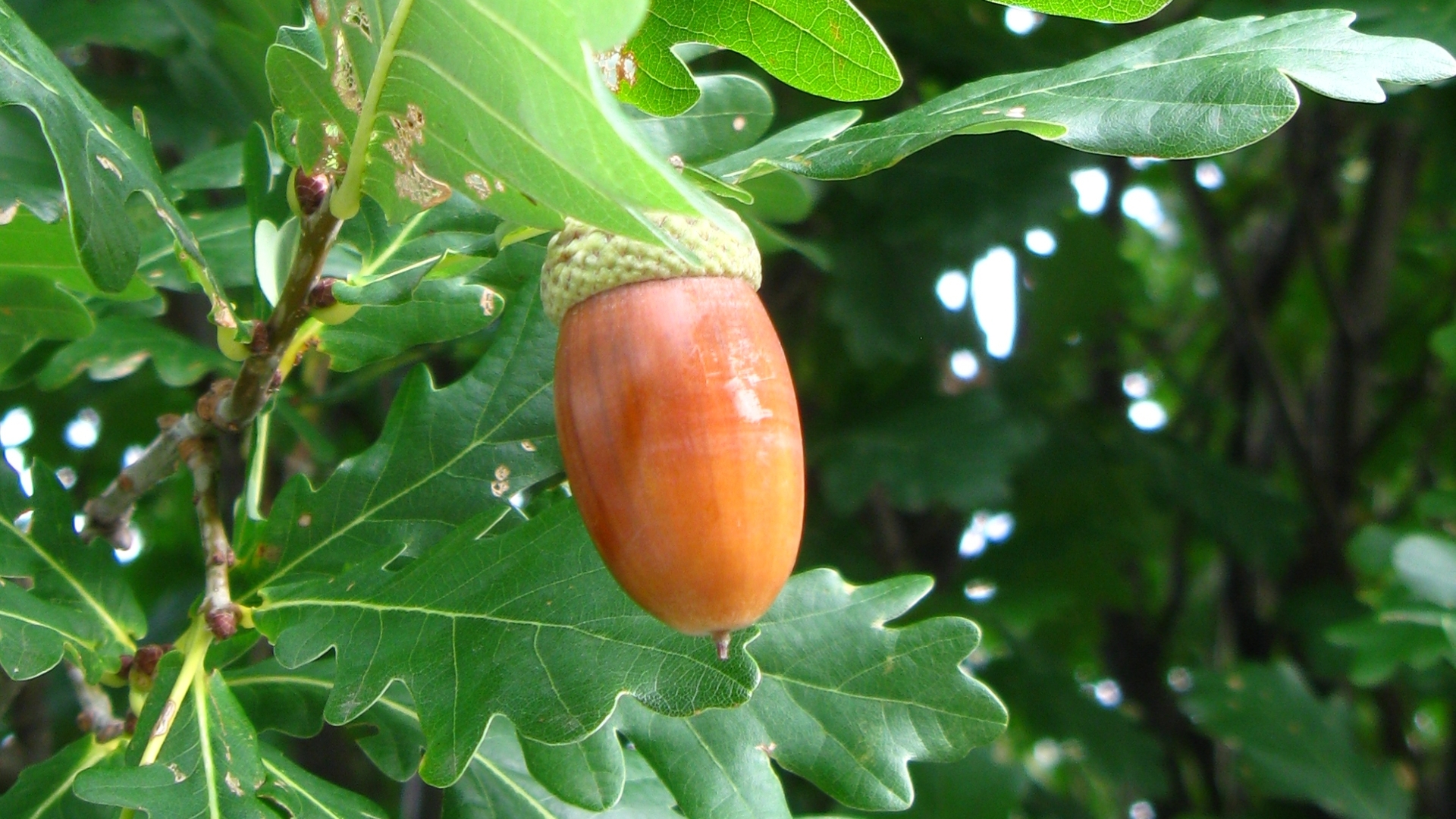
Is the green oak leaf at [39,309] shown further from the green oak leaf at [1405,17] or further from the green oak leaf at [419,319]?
the green oak leaf at [1405,17]

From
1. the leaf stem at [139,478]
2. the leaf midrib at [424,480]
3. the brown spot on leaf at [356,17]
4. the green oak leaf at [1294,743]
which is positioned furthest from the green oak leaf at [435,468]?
the green oak leaf at [1294,743]

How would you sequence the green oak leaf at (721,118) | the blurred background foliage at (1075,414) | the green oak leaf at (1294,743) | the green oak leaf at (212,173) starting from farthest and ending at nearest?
the green oak leaf at (1294,743) → the blurred background foliage at (1075,414) → the green oak leaf at (212,173) → the green oak leaf at (721,118)

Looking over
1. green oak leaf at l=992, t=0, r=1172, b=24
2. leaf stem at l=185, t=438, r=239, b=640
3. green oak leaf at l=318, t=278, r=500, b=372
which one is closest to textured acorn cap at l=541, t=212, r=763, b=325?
green oak leaf at l=318, t=278, r=500, b=372

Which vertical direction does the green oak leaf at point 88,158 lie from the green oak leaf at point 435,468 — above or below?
above

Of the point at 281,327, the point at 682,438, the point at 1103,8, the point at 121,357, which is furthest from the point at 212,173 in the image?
the point at 1103,8

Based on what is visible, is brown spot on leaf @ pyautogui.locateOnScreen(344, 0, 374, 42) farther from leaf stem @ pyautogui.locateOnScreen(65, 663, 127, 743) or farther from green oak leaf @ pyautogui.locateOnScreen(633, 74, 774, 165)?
leaf stem @ pyautogui.locateOnScreen(65, 663, 127, 743)

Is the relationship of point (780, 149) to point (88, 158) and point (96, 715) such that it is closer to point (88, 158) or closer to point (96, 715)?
point (88, 158)
